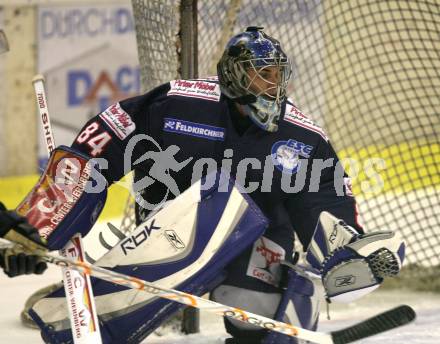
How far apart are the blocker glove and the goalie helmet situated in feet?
2.57

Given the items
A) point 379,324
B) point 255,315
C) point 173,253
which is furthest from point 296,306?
point 173,253

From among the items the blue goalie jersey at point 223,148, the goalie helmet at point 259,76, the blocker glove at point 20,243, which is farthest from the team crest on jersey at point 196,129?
the blocker glove at point 20,243

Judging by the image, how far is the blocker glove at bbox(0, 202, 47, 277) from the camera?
9.00 ft

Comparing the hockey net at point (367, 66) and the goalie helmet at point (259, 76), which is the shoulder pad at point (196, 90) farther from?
the hockey net at point (367, 66)

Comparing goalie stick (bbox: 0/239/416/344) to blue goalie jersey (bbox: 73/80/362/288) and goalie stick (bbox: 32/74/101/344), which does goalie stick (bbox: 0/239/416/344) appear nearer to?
goalie stick (bbox: 32/74/101/344)

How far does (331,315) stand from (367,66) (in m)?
2.40

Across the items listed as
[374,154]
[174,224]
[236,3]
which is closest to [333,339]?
[174,224]

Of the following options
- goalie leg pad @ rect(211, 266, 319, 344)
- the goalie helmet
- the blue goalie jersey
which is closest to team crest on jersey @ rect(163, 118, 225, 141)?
the blue goalie jersey

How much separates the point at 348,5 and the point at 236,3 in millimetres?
1210

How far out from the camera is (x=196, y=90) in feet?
10.9

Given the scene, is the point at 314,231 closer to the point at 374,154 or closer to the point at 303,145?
the point at 303,145

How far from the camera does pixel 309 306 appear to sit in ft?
10.7

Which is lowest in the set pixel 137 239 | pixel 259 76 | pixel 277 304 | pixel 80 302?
pixel 277 304

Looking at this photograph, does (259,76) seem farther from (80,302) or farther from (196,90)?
(80,302)
